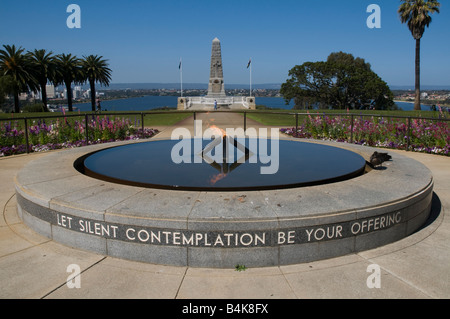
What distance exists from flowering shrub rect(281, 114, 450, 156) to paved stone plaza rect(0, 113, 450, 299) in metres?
8.31

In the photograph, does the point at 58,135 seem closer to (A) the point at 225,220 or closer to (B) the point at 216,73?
(A) the point at 225,220

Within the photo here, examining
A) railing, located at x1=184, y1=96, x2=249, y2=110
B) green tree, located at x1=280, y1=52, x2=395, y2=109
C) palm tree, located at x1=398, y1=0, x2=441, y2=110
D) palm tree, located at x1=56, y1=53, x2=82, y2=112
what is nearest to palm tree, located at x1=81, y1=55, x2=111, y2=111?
palm tree, located at x1=56, y1=53, x2=82, y2=112

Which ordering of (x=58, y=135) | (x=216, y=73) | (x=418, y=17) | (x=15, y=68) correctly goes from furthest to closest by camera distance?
(x=216, y=73) < (x=15, y=68) < (x=418, y=17) < (x=58, y=135)

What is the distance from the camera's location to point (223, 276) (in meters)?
3.79

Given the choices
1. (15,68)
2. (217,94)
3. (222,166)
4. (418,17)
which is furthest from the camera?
(217,94)

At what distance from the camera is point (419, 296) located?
339 cm

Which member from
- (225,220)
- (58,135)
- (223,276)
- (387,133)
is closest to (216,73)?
(58,135)

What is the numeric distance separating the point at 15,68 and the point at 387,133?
5036cm

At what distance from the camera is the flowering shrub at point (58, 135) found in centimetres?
1182

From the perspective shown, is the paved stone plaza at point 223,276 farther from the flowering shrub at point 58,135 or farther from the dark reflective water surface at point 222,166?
the flowering shrub at point 58,135

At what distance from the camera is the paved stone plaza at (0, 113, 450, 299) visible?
3.45 m

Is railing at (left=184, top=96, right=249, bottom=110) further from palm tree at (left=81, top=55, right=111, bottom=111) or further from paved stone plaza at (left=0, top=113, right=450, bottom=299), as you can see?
paved stone plaza at (left=0, top=113, right=450, bottom=299)

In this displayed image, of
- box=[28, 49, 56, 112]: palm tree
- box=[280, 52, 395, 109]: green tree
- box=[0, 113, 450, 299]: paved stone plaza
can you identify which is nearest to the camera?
box=[0, 113, 450, 299]: paved stone plaza
